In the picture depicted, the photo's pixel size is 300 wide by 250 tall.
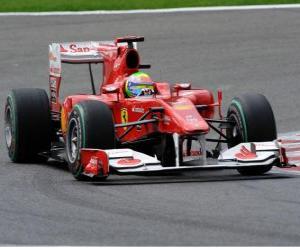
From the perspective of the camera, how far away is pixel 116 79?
46.4 feet

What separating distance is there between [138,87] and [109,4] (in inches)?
572

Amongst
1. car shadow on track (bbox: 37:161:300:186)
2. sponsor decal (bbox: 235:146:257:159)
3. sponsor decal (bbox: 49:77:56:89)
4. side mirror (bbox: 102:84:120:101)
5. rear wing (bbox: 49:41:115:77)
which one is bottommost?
car shadow on track (bbox: 37:161:300:186)

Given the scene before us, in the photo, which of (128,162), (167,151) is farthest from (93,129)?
(167,151)

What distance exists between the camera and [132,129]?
13328 millimetres

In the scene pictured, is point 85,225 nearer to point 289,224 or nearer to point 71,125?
point 289,224

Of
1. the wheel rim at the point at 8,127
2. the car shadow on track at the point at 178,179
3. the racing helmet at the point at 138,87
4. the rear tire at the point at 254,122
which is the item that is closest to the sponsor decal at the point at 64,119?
the racing helmet at the point at 138,87

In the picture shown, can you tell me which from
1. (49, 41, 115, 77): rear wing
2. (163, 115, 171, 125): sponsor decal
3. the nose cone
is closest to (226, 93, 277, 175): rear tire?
the nose cone

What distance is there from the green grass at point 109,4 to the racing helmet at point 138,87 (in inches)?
551

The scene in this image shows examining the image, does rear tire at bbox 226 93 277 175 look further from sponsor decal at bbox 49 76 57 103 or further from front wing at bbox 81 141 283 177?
sponsor decal at bbox 49 76 57 103

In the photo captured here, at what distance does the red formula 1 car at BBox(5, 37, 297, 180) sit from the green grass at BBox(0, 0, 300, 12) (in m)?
13.0

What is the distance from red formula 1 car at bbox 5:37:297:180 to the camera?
12.5 meters

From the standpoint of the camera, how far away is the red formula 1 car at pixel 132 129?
41.1ft

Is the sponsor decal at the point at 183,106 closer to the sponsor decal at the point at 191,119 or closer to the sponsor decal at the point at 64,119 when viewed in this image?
the sponsor decal at the point at 191,119

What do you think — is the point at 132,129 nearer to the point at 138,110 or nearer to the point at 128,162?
the point at 138,110
